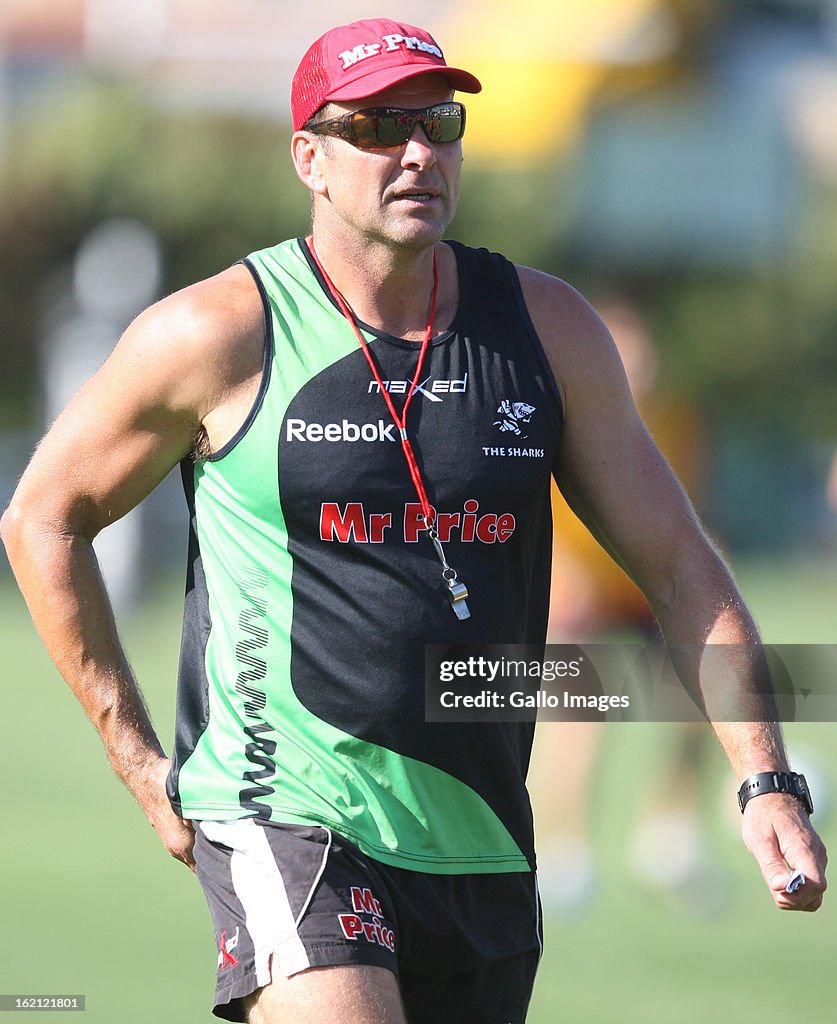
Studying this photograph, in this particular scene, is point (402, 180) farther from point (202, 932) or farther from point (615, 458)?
point (202, 932)

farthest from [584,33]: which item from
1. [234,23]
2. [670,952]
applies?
[670,952]

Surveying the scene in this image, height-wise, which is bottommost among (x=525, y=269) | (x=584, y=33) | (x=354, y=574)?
(x=354, y=574)

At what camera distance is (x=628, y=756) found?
488 inches

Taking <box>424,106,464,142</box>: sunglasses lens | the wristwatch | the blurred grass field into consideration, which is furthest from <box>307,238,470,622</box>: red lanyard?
the blurred grass field

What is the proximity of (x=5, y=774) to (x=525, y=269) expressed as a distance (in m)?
8.20

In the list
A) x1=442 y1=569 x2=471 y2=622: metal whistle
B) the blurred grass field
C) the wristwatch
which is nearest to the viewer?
the wristwatch

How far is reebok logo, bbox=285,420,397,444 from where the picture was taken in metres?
3.85

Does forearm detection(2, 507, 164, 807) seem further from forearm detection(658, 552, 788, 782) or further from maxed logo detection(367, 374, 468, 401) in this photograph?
forearm detection(658, 552, 788, 782)

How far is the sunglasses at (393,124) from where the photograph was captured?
396cm

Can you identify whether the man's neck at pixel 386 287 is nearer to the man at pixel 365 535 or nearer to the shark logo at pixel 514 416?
the man at pixel 365 535

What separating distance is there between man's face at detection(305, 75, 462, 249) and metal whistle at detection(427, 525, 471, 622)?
67 centimetres

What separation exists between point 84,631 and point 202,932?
400 cm

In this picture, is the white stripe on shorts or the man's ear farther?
the man's ear

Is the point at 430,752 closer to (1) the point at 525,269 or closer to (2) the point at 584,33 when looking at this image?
(1) the point at 525,269
